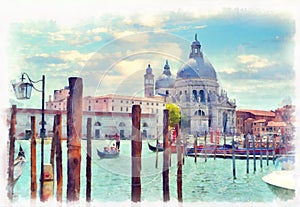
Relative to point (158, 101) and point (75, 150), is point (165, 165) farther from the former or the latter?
point (75, 150)

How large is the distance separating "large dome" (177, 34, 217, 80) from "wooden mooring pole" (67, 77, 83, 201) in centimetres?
50

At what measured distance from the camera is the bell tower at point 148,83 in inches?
87.3

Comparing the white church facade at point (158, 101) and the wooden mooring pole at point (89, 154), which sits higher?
the white church facade at point (158, 101)

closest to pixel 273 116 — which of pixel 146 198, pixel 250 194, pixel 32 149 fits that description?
pixel 250 194

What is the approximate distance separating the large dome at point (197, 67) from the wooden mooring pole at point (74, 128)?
0.50m

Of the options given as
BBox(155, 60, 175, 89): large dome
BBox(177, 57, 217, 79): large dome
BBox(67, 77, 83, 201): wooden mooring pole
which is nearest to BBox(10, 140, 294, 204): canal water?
BBox(67, 77, 83, 201): wooden mooring pole

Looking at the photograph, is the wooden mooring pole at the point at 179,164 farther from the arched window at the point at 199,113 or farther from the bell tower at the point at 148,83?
the bell tower at the point at 148,83

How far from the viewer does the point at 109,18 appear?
218cm

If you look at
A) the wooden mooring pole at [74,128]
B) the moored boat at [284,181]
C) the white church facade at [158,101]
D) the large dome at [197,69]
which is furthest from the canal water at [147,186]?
the large dome at [197,69]

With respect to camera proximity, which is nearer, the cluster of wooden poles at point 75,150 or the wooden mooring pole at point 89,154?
the cluster of wooden poles at point 75,150

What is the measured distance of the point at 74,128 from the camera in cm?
197

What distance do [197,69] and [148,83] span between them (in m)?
0.26

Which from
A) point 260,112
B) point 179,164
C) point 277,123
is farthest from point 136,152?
point 277,123

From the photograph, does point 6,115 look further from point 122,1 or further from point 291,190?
point 291,190
